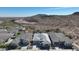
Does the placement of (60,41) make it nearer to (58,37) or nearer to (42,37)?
(58,37)

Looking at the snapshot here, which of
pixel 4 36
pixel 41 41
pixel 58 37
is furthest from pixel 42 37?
pixel 4 36

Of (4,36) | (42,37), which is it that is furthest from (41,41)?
(4,36)

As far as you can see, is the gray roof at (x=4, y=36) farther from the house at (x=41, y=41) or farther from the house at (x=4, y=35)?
the house at (x=41, y=41)

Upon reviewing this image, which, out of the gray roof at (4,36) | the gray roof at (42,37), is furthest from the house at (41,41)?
the gray roof at (4,36)

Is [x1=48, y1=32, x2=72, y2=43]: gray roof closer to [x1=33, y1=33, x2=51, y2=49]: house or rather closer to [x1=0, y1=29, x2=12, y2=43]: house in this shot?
[x1=33, y1=33, x2=51, y2=49]: house

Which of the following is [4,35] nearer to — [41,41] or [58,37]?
[41,41]

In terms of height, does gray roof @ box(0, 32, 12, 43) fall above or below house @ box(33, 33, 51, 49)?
above

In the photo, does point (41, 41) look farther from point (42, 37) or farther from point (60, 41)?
point (60, 41)

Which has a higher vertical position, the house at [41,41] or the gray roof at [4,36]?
the gray roof at [4,36]

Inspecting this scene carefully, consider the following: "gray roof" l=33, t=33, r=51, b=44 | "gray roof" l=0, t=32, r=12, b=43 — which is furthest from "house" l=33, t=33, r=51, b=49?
"gray roof" l=0, t=32, r=12, b=43
